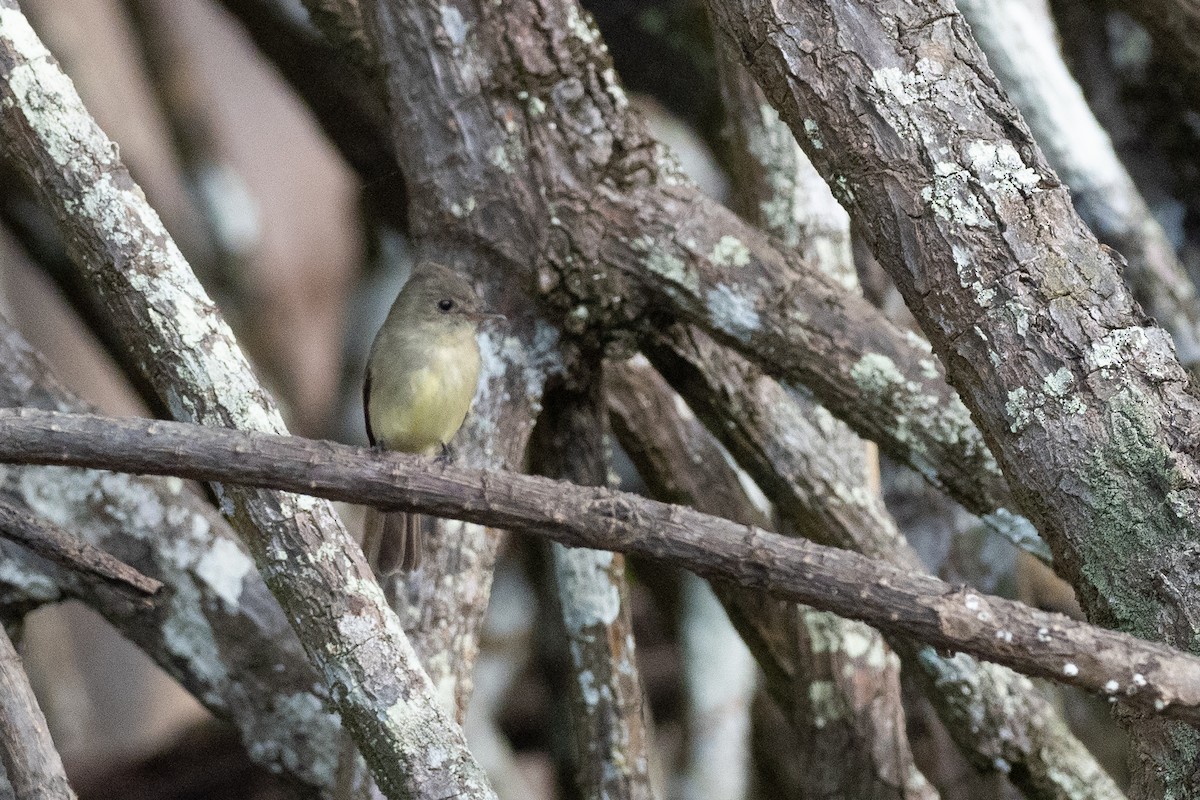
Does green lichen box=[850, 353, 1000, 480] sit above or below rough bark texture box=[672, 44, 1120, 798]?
above

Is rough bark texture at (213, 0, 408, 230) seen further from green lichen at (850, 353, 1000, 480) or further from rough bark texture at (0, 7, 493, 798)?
green lichen at (850, 353, 1000, 480)

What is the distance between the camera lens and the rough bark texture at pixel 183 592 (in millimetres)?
3594

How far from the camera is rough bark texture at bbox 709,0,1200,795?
2.32 meters

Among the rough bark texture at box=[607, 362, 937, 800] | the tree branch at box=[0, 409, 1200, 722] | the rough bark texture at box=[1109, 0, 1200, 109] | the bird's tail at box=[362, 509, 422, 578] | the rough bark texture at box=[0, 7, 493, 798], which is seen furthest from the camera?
the rough bark texture at box=[1109, 0, 1200, 109]

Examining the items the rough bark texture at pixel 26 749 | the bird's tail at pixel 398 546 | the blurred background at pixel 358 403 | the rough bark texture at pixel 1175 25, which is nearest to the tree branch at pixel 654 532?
the rough bark texture at pixel 26 749

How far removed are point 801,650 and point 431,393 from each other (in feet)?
4.53

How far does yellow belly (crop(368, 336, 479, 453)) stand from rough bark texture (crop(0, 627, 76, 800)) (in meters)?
1.12

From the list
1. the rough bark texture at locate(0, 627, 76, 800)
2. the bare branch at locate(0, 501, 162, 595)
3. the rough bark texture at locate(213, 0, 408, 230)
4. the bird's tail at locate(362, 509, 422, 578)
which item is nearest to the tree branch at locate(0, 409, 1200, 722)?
the bare branch at locate(0, 501, 162, 595)

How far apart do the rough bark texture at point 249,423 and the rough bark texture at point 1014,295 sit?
3.89 ft

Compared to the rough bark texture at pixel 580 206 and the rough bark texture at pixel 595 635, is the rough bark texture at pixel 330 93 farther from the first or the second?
→ the rough bark texture at pixel 595 635

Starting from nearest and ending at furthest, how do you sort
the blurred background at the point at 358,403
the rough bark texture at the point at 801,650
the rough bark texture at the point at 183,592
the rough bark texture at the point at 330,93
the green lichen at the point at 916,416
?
the green lichen at the point at 916,416 → the rough bark texture at the point at 183,592 → the rough bark texture at the point at 801,650 → the blurred background at the point at 358,403 → the rough bark texture at the point at 330,93

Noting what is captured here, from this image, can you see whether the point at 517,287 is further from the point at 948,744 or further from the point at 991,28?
the point at 948,744

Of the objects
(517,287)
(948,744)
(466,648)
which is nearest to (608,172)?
(517,287)

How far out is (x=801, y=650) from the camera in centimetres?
395
